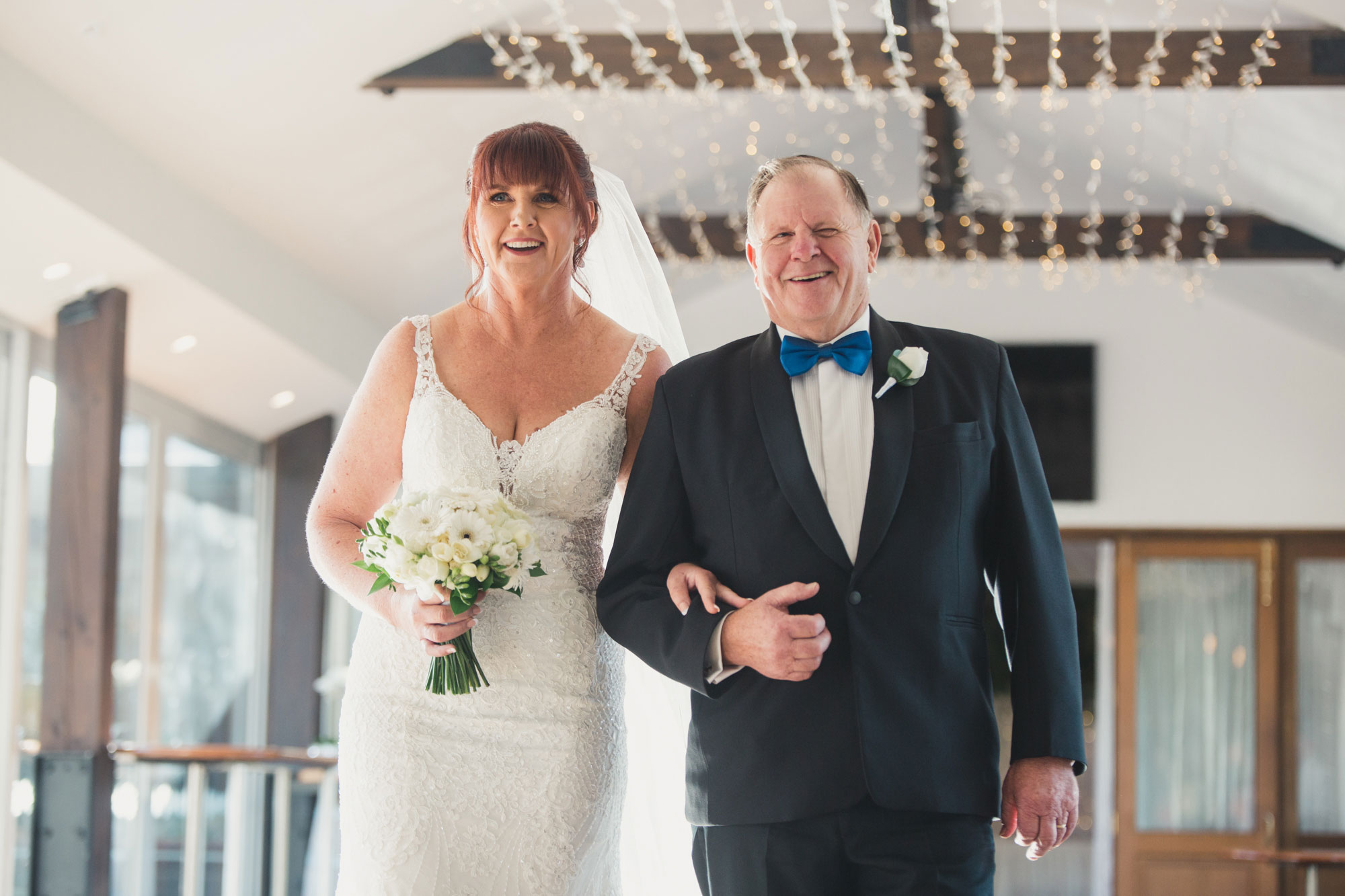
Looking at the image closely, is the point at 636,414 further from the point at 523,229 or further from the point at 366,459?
Result: the point at 366,459

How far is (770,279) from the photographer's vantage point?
229 cm

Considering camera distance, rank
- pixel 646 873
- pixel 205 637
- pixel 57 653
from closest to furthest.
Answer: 1. pixel 646 873
2. pixel 57 653
3. pixel 205 637

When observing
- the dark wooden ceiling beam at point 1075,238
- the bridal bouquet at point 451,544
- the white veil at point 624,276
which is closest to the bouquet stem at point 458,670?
the bridal bouquet at point 451,544

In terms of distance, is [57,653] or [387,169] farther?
[387,169]

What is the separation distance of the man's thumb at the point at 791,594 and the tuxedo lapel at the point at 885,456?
114 millimetres

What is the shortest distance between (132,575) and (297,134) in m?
3.01

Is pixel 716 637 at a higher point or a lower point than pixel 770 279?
lower

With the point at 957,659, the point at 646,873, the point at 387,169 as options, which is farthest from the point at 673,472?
the point at 387,169

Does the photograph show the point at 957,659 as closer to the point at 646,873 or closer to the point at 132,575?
the point at 646,873

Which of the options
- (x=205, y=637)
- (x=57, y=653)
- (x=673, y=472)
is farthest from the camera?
(x=205, y=637)

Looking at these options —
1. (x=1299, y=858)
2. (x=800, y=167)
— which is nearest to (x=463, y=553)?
(x=800, y=167)

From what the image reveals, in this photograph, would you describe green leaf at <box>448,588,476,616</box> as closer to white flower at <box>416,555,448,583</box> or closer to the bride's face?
white flower at <box>416,555,448,583</box>

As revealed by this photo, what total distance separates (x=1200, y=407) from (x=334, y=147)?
6.56 m

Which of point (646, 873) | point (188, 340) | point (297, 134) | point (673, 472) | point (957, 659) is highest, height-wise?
point (297, 134)
